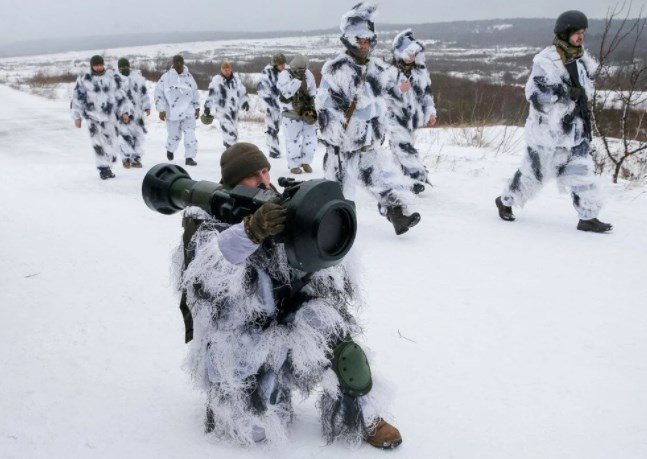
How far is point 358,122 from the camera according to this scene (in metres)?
4.35

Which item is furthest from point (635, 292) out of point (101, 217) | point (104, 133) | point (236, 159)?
point (104, 133)

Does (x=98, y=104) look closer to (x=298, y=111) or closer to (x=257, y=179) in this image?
(x=298, y=111)

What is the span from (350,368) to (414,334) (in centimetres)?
114

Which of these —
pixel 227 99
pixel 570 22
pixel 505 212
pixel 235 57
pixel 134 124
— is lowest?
pixel 235 57

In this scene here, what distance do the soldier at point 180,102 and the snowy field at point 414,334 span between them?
8.22 ft

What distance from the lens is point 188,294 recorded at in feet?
6.36

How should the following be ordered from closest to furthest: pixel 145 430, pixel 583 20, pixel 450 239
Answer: pixel 145 430, pixel 583 20, pixel 450 239

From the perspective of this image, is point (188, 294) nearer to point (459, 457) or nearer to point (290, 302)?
point (290, 302)

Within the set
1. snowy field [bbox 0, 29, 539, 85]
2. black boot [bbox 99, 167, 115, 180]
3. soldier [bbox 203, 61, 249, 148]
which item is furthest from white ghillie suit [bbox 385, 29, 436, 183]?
snowy field [bbox 0, 29, 539, 85]

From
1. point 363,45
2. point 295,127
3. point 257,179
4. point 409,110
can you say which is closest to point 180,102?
point 295,127

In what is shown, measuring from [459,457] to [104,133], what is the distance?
21.5 ft

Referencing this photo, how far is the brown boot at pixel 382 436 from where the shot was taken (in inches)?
81.3

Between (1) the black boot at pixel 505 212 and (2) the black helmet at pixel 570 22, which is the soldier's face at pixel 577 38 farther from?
(1) the black boot at pixel 505 212

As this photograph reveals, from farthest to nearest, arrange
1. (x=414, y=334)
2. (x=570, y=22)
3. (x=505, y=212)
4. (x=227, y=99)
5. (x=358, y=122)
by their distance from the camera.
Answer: (x=227, y=99)
(x=505, y=212)
(x=358, y=122)
(x=570, y=22)
(x=414, y=334)
